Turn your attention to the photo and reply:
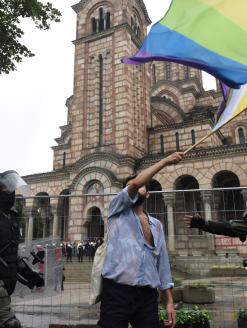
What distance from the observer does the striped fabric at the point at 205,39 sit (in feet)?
14.4

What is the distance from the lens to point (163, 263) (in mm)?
3395

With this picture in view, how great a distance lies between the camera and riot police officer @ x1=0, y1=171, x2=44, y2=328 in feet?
11.7

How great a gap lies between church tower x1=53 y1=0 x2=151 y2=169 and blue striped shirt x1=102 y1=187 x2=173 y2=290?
2039 cm

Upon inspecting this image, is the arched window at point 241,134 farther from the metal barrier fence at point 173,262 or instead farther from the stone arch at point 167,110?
the metal barrier fence at point 173,262

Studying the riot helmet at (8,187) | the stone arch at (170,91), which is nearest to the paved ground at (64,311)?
the riot helmet at (8,187)

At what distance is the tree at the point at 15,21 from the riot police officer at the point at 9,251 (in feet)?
25.2

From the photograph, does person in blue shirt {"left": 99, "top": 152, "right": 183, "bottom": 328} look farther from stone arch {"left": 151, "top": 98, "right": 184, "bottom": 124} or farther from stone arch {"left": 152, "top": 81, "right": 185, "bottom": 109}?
stone arch {"left": 152, "top": 81, "right": 185, "bottom": 109}

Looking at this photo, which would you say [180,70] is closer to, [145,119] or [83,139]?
[145,119]

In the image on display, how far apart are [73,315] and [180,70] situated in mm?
36939

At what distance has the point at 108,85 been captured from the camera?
2581 cm

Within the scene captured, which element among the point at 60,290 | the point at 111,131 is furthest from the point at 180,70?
the point at 60,290

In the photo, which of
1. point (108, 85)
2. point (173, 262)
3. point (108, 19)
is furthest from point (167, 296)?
point (108, 19)

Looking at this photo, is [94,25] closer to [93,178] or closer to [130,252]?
[93,178]

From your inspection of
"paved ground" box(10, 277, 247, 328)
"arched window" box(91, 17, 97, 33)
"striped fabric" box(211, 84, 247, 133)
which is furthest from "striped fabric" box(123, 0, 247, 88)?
"arched window" box(91, 17, 97, 33)
